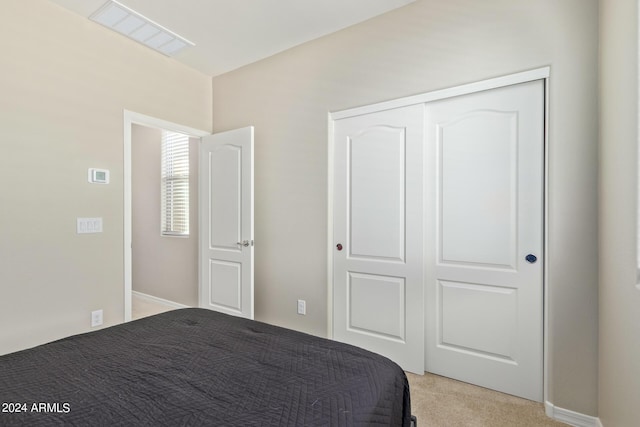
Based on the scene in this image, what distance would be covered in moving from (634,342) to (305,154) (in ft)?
8.06

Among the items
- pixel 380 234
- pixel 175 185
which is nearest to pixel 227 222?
pixel 175 185

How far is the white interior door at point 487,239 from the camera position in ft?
6.72

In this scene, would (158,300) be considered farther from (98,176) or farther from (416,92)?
(416,92)

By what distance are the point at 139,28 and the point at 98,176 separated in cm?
131

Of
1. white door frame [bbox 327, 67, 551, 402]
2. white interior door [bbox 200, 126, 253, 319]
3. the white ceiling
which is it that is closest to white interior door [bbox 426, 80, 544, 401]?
white door frame [bbox 327, 67, 551, 402]

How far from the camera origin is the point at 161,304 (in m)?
4.19

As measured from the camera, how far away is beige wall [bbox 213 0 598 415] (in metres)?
1.86

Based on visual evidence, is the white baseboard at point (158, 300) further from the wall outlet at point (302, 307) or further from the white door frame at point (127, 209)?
the wall outlet at point (302, 307)

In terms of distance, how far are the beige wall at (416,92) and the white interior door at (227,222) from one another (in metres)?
0.20

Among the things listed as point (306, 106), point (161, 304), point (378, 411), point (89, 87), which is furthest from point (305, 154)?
point (161, 304)

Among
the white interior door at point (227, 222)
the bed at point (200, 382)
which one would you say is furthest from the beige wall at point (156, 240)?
the bed at point (200, 382)

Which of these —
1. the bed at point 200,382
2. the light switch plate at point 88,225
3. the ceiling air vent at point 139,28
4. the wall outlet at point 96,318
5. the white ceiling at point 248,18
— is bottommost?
the wall outlet at point 96,318

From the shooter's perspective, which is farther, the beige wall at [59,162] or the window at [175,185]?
the window at [175,185]

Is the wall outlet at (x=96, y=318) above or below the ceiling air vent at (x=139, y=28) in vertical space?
below
